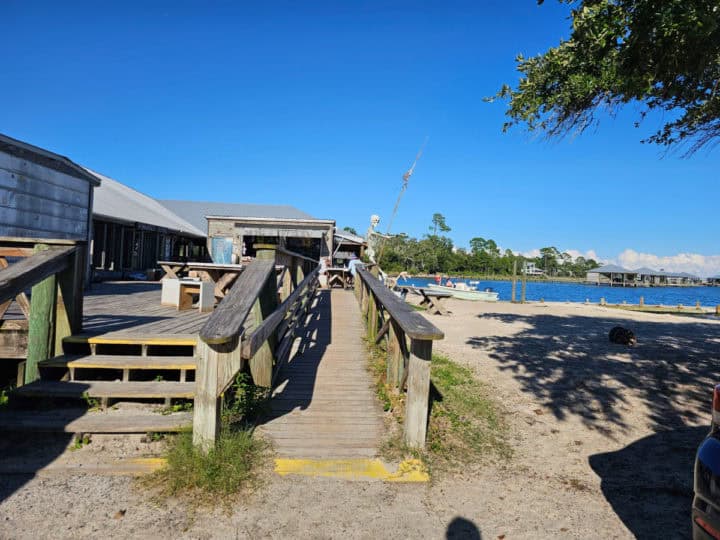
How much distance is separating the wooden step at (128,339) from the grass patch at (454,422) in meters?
2.02

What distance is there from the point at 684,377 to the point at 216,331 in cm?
621

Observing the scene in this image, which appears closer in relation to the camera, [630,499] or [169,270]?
[630,499]

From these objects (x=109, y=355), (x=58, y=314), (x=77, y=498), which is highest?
(x=58, y=314)

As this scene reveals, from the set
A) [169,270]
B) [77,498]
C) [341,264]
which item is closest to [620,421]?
[77,498]

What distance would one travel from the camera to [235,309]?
3.12m

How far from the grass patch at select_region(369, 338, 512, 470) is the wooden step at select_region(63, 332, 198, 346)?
202cm

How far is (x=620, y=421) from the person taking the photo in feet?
14.6

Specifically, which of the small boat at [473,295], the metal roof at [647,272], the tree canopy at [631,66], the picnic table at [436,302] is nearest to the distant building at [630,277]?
Result: the metal roof at [647,272]

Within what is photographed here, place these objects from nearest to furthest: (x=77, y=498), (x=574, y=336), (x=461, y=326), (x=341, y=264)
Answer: (x=77, y=498) < (x=574, y=336) < (x=461, y=326) < (x=341, y=264)

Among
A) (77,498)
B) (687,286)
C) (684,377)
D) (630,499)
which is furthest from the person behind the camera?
(687,286)

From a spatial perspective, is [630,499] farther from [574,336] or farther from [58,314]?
[574,336]

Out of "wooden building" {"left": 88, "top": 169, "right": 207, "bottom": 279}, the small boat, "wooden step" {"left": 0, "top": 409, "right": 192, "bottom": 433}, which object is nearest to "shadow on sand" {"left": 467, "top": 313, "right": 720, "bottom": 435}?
"wooden step" {"left": 0, "top": 409, "right": 192, "bottom": 433}

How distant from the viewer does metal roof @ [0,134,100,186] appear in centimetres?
748

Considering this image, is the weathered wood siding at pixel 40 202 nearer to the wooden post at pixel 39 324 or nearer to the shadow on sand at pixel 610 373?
the wooden post at pixel 39 324
